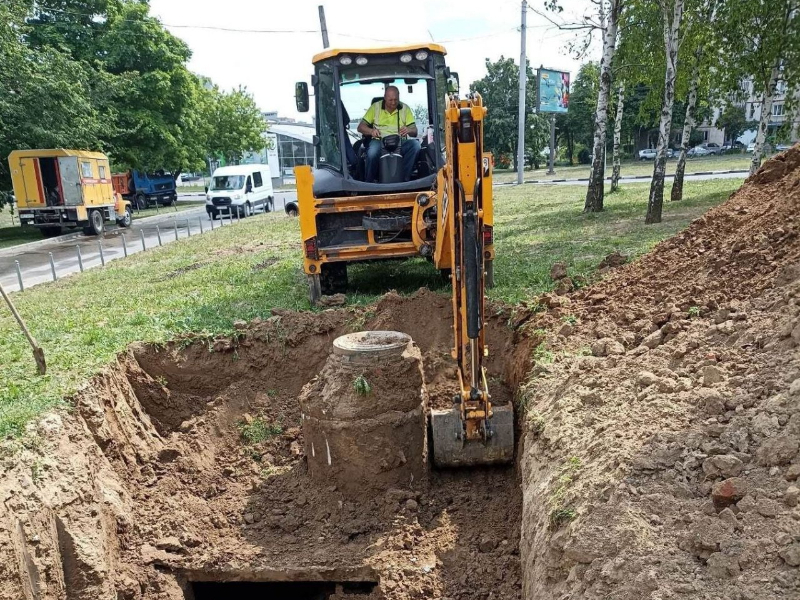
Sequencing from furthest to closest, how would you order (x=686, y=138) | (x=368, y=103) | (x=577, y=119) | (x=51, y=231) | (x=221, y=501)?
(x=577, y=119), (x=51, y=231), (x=686, y=138), (x=368, y=103), (x=221, y=501)

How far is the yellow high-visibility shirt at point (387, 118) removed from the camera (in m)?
7.78

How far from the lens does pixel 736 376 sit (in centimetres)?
351

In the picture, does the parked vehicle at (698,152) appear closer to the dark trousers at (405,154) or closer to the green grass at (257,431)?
the dark trousers at (405,154)

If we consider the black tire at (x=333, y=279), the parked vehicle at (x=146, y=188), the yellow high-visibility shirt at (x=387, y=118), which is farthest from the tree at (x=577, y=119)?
the black tire at (x=333, y=279)

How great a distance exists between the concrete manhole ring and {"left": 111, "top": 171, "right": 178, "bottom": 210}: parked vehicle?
3242cm

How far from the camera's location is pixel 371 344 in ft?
17.1

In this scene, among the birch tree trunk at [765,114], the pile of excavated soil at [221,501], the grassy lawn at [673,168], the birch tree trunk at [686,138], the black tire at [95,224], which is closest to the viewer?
the pile of excavated soil at [221,501]

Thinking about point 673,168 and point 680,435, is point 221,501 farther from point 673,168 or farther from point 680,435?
point 673,168

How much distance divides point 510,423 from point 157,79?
2855 cm

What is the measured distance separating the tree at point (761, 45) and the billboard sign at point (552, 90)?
2394 centimetres

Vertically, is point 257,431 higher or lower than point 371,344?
lower

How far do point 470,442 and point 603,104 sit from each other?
39.0ft

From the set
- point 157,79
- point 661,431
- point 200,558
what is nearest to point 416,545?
point 200,558

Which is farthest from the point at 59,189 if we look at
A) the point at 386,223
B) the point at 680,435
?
the point at 680,435
